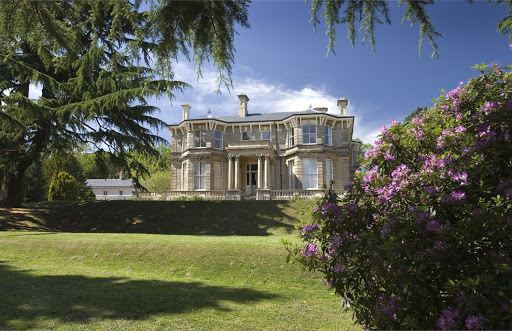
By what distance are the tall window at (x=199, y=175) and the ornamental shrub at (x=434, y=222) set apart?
31.3m

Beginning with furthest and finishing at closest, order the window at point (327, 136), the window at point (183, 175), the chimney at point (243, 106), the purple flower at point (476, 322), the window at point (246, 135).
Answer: the chimney at point (243, 106), the window at point (246, 135), the window at point (183, 175), the window at point (327, 136), the purple flower at point (476, 322)

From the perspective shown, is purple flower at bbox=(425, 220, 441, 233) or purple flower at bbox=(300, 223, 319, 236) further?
purple flower at bbox=(300, 223, 319, 236)

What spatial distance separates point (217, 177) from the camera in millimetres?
36219

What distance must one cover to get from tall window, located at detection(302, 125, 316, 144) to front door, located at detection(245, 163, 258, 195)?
5.30 metres

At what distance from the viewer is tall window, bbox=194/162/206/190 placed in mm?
35656

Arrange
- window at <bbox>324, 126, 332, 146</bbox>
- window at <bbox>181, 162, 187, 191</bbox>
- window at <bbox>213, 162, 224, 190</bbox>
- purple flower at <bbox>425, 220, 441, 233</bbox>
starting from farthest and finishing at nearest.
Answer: window at <bbox>181, 162, 187, 191</bbox> < window at <bbox>213, 162, 224, 190</bbox> < window at <bbox>324, 126, 332, 146</bbox> < purple flower at <bbox>425, 220, 441, 233</bbox>

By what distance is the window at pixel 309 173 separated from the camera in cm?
3456

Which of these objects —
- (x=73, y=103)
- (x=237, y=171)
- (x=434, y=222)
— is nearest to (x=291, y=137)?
(x=237, y=171)

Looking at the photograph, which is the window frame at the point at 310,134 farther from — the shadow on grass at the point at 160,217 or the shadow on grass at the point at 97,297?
the shadow on grass at the point at 97,297

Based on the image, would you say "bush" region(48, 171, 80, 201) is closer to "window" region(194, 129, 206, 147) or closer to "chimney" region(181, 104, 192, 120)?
"chimney" region(181, 104, 192, 120)

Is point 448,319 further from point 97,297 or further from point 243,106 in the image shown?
point 243,106

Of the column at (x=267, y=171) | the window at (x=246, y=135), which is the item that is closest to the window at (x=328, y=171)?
the column at (x=267, y=171)

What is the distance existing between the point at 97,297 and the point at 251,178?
30198 millimetres

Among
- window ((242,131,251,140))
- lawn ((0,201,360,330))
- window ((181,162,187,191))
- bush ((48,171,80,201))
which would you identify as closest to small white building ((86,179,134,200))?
bush ((48,171,80,201))
